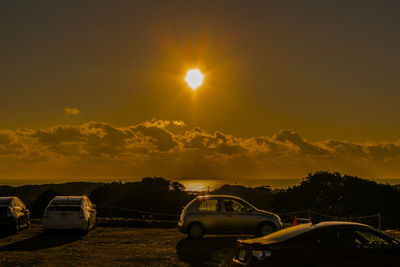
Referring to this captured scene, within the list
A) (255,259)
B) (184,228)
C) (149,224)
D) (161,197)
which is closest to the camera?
(255,259)

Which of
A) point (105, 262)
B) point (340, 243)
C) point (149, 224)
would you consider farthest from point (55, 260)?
point (149, 224)

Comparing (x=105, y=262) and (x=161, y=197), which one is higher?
(x=161, y=197)

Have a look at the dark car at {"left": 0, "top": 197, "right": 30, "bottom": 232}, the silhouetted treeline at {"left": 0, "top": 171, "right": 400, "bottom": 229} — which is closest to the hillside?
the silhouetted treeline at {"left": 0, "top": 171, "right": 400, "bottom": 229}

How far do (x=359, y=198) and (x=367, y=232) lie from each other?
1989 inches

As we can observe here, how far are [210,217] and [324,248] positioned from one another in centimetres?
1067

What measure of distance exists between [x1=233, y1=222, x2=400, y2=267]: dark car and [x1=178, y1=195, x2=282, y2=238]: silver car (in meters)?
9.97

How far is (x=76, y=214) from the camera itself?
66.0 ft

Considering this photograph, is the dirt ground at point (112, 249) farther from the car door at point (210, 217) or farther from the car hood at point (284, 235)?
the car hood at point (284, 235)

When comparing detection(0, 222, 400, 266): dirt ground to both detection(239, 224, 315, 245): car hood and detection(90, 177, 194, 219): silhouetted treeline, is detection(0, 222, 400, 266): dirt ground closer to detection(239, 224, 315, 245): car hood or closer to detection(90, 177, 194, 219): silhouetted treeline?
detection(239, 224, 315, 245): car hood

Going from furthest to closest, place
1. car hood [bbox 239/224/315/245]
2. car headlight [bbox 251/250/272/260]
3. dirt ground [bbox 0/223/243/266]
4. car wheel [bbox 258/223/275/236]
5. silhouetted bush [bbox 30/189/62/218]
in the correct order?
silhouetted bush [bbox 30/189/62/218]
car wheel [bbox 258/223/275/236]
dirt ground [bbox 0/223/243/266]
car hood [bbox 239/224/315/245]
car headlight [bbox 251/250/272/260]

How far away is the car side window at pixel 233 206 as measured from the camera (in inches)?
771

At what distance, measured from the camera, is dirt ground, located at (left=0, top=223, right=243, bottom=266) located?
14.2 m

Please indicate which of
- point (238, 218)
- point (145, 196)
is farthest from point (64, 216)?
point (145, 196)

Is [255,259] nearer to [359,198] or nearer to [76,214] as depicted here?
[76,214]
